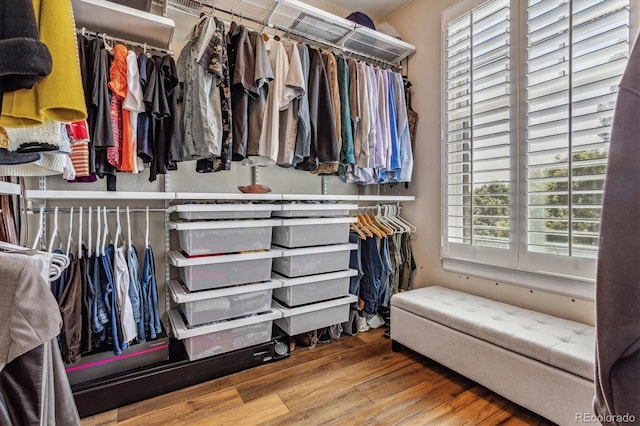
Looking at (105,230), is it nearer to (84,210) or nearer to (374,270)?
(84,210)

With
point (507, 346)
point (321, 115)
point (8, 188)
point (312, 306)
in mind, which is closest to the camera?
point (8, 188)

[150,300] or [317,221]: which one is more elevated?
[317,221]

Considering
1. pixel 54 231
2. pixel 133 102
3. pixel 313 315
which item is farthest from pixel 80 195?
pixel 313 315

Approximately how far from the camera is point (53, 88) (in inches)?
28.9

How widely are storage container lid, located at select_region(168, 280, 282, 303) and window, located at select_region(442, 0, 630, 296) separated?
4.41 feet

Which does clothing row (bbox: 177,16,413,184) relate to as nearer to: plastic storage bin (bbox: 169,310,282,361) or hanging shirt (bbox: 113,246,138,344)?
hanging shirt (bbox: 113,246,138,344)

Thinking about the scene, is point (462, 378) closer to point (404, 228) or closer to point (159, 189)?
point (404, 228)

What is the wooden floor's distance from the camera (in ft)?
4.92

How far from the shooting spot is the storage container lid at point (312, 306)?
2.04 metres

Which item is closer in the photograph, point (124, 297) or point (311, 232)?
point (124, 297)

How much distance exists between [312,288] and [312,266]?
150mm

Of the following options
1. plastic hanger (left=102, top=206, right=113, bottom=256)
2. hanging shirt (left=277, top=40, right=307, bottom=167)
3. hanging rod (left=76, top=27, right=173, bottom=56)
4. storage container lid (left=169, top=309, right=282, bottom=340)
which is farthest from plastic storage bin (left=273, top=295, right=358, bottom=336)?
hanging rod (left=76, top=27, right=173, bottom=56)

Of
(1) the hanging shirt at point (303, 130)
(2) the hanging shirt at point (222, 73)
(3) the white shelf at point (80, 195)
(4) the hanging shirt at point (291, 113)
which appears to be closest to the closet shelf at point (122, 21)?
(2) the hanging shirt at point (222, 73)

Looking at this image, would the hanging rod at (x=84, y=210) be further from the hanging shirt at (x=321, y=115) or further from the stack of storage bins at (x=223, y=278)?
the hanging shirt at (x=321, y=115)
